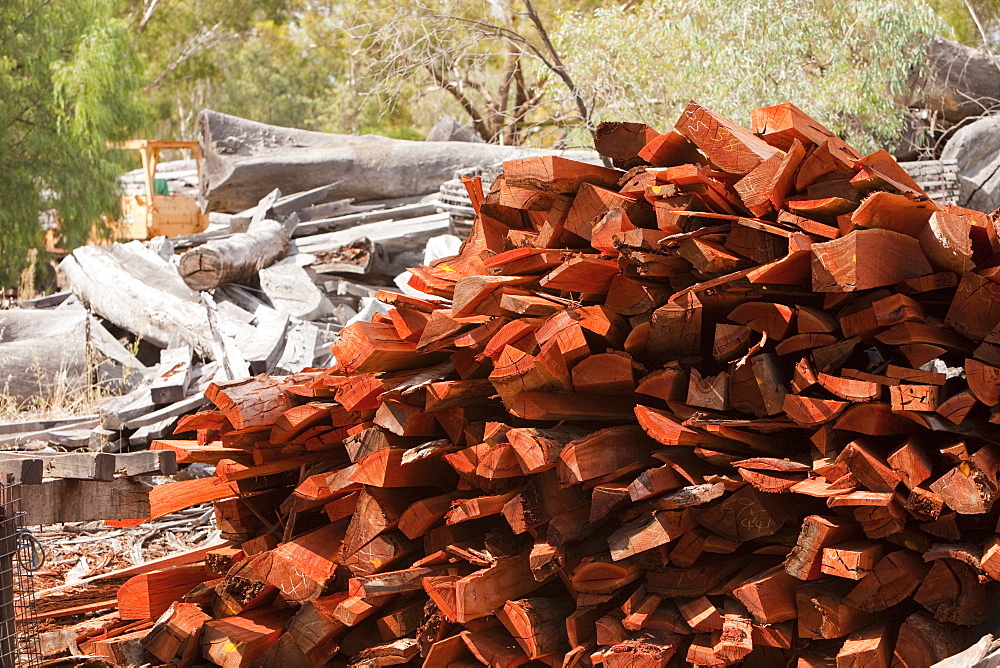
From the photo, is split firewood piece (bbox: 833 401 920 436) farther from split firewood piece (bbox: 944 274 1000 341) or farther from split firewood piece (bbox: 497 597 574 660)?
split firewood piece (bbox: 497 597 574 660)

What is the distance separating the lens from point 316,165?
10.4m

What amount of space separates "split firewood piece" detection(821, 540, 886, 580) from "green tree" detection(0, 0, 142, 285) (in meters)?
14.4

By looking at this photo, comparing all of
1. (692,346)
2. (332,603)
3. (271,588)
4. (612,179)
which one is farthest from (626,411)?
(271,588)

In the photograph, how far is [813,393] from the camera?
2.15m

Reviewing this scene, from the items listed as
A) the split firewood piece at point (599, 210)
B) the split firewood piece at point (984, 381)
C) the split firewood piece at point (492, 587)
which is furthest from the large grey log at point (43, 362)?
the split firewood piece at point (984, 381)

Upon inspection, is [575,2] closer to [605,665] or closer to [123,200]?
[123,200]

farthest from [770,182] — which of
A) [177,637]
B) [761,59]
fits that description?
[761,59]

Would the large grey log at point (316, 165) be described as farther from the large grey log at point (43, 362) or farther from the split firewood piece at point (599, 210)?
the split firewood piece at point (599, 210)

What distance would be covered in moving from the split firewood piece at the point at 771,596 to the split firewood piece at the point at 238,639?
4.86ft

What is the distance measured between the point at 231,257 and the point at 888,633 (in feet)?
20.8

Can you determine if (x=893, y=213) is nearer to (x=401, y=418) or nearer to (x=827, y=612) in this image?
Result: (x=827, y=612)

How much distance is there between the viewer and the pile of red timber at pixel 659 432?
2018mm

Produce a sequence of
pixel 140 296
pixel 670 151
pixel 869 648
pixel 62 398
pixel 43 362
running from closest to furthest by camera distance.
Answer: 1. pixel 869 648
2. pixel 670 151
3. pixel 62 398
4. pixel 43 362
5. pixel 140 296

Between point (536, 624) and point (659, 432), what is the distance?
0.63 metres
